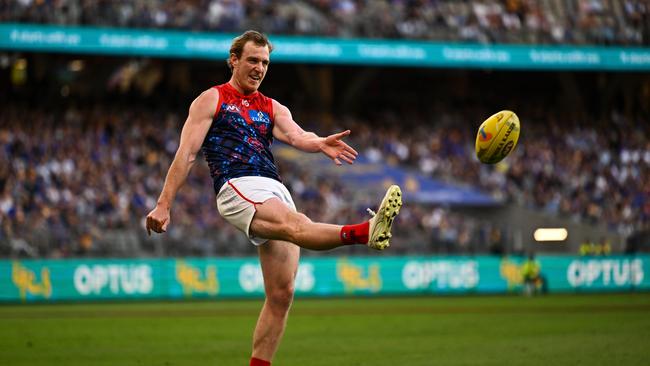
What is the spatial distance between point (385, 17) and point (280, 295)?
2948cm

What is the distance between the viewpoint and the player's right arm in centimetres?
784

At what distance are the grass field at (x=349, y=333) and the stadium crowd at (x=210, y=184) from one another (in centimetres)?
263

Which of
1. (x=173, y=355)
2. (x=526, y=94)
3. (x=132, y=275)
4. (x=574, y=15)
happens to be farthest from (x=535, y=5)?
(x=173, y=355)

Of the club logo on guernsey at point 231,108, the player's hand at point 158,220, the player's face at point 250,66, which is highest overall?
the player's face at point 250,66

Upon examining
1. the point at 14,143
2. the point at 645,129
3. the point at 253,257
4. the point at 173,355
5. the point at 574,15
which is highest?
the point at 574,15

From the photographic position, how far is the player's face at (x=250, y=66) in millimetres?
8406

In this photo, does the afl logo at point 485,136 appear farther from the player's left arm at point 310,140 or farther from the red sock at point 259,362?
the red sock at point 259,362

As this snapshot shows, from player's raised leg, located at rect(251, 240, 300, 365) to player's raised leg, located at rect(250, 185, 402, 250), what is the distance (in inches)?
15.9

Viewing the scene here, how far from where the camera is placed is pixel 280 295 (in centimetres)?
853

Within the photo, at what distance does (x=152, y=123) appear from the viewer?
33812 millimetres

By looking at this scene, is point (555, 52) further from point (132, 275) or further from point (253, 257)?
point (132, 275)

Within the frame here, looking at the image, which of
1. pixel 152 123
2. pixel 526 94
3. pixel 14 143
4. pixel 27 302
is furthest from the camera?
pixel 526 94

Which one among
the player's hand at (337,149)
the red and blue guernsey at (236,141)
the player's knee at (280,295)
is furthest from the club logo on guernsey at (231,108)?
the player's knee at (280,295)

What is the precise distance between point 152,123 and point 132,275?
8398mm
